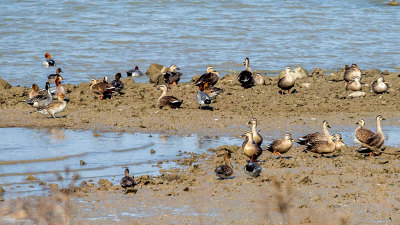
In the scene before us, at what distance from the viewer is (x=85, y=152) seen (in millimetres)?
13008

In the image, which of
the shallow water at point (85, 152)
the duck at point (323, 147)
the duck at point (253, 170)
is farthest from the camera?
the duck at point (323, 147)

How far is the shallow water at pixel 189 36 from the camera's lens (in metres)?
25.5

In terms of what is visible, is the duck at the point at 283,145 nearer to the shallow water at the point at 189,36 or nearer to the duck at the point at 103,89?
the duck at the point at 103,89

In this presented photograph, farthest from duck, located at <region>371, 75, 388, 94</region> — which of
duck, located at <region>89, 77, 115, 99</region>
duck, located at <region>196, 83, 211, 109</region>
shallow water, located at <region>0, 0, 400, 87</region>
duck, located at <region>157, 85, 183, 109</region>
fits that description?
duck, located at <region>89, 77, 115, 99</region>

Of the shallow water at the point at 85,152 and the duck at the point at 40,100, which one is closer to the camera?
the shallow water at the point at 85,152

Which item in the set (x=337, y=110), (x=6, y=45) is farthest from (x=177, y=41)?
(x=337, y=110)

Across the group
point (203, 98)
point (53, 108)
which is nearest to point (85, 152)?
point (53, 108)

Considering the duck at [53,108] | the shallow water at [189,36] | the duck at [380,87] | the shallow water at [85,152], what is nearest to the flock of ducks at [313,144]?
the shallow water at [85,152]

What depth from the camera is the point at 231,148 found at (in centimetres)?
1285

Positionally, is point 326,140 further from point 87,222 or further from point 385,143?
point 87,222

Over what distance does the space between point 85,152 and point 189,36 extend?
18.6 meters

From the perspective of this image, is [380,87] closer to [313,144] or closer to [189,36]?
[313,144]

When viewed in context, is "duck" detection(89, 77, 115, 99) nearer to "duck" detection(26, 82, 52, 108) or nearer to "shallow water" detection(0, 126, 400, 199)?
"duck" detection(26, 82, 52, 108)

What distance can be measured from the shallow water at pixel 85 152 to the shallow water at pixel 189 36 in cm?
810
